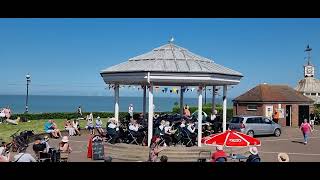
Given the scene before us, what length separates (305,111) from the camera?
35.7m

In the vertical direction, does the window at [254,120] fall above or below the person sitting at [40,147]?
above

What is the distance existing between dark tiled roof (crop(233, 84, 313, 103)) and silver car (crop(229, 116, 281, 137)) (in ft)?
23.5

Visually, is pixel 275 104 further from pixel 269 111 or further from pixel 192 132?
pixel 192 132

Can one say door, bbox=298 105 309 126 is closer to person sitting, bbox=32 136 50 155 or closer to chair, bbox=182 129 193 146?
chair, bbox=182 129 193 146

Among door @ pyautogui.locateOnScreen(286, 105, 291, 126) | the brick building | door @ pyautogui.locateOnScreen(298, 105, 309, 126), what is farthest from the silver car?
door @ pyautogui.locateOnScreen(298, 105, 309, 126)

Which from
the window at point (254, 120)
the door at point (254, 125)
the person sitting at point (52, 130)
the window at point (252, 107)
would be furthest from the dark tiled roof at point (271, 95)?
the person sitting at point (52, 130)

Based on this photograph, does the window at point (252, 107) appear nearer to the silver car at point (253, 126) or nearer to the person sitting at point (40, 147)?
the silver car at point (253, 126)

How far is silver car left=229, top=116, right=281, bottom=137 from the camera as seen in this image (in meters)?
25.6

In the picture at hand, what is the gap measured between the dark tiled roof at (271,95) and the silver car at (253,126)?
7.17 meters

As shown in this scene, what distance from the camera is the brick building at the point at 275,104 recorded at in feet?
112

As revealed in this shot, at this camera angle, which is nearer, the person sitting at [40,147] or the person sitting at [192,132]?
the person sitting at [40,147]

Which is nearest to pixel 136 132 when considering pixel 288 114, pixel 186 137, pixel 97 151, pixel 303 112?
pixel 186 137
